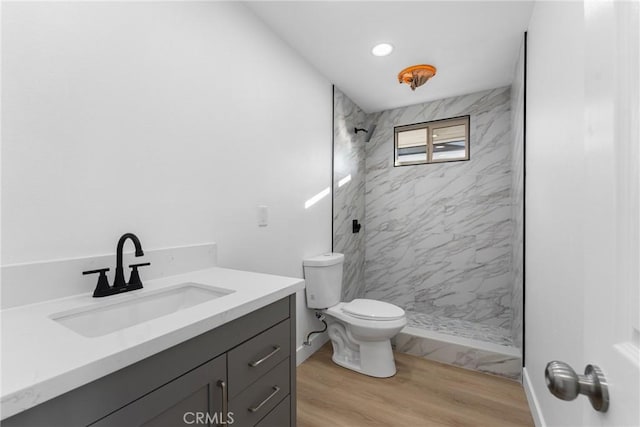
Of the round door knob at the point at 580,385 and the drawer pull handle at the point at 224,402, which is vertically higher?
the round door knob at the point at 580,385

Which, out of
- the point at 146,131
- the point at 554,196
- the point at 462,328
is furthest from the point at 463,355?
the point at 146,131

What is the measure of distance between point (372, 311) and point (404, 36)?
1.93 meters

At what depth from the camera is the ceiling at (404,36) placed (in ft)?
5.56

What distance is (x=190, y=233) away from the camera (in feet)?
4.52

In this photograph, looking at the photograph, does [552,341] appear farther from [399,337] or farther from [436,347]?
[399,337]

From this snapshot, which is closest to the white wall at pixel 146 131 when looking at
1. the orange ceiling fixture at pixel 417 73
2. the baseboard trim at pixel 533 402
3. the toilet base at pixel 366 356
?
the toilet base at pixel 366 356

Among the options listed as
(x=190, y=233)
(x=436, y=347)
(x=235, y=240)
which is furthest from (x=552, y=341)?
(x=190, y=233)

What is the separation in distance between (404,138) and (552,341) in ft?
7.90

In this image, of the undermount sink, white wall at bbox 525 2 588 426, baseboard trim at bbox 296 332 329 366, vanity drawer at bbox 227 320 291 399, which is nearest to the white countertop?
the undermount sink

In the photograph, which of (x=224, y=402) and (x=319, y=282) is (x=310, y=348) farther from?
(x=224, y=402)

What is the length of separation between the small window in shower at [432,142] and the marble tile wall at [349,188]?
1.42 feet

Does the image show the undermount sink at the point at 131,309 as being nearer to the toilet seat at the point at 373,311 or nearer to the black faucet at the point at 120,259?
the black faucet at the point at 120,259

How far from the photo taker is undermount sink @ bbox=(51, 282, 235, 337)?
0.89 m

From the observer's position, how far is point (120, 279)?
1040 millimetres
